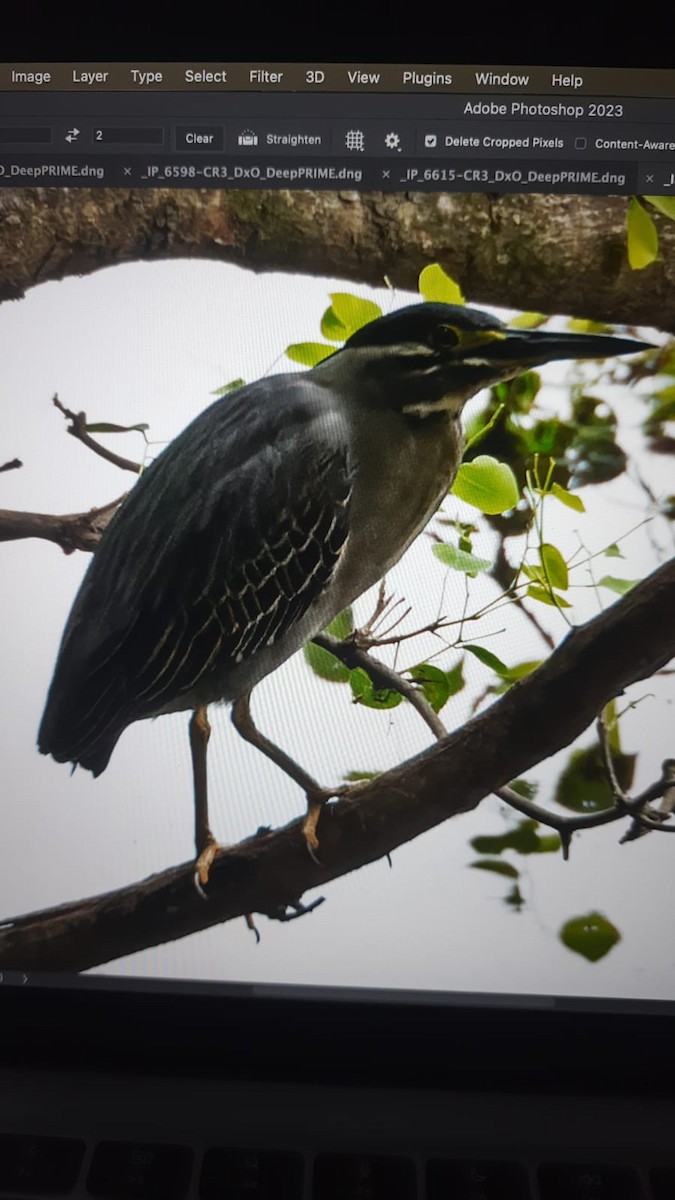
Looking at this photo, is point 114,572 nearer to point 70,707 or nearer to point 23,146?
point 70,707

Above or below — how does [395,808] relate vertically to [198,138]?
below

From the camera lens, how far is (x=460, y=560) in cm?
49

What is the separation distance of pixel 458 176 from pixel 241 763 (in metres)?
0.37

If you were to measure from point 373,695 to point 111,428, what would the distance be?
8.9 inches

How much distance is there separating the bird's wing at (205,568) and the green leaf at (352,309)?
4 centimetres

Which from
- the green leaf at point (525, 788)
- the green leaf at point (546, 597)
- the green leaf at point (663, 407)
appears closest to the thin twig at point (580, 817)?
the green leaf at point (525, 788)

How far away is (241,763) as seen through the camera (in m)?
0.49

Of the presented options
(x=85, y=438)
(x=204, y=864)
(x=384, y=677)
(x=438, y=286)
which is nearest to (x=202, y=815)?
(x=204, y=864)

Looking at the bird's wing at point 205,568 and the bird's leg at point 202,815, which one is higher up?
the bird's wing at point 205,568

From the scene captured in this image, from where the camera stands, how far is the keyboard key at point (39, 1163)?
419 millimetres

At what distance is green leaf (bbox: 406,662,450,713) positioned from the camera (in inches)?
19.4

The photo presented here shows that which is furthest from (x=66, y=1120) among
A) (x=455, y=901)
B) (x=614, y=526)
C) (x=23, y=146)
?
(x=23, y=146)

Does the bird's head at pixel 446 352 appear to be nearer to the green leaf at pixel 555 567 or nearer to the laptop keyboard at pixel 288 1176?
the green leaf at pixel 555 567

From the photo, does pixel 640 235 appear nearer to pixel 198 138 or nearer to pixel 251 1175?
pixel 198 138
